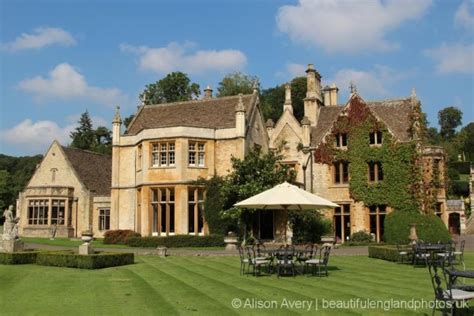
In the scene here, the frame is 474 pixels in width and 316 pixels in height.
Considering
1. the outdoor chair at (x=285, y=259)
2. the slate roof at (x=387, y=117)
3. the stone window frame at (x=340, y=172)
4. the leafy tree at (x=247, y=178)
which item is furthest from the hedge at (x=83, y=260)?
the slate roof at (x=387, y=117)

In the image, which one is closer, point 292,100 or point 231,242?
point 231,242

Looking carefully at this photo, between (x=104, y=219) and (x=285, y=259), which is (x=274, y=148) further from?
(x=285, y=259)

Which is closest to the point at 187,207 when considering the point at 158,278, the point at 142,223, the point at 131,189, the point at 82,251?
the point at 142,223

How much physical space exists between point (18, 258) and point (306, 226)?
1883 centimetres

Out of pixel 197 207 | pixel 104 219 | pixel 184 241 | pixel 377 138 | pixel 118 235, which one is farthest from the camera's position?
pixel 104 219

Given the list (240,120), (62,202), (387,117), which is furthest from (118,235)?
(387,117)

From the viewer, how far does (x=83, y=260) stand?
18797 millimetres

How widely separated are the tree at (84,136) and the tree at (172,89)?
2230 cm

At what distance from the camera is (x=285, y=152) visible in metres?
39.2

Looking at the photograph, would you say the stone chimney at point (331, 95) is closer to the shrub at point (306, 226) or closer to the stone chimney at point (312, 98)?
the stone chimney at point (312, 98)

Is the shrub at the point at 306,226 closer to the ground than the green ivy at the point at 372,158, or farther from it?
closer to the ground

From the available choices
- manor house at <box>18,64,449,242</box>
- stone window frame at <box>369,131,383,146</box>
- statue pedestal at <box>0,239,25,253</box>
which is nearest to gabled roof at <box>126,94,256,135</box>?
manor house at <box>18,64,449,242</box>

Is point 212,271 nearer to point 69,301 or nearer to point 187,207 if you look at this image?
point 69,301

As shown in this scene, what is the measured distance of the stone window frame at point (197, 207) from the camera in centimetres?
3325
